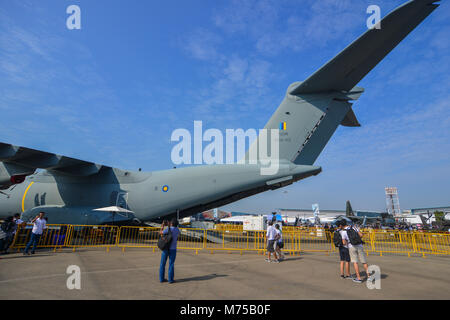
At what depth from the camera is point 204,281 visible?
16.6ft

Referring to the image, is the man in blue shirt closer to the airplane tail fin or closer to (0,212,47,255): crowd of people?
(0,212,47,255): crowd of people

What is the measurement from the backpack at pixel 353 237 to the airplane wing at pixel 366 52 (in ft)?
17.2

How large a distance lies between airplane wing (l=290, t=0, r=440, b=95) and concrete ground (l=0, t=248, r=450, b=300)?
6.13m

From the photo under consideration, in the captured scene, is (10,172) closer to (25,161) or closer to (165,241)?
(25,161)

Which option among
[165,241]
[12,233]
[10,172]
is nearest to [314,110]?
[165,241]

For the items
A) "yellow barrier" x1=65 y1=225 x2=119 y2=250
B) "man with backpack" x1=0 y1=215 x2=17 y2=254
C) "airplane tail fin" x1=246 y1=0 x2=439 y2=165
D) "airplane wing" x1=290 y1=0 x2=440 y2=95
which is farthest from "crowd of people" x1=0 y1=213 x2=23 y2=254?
"airplane wing" x1=290 y1=0 x2=440 y2=95

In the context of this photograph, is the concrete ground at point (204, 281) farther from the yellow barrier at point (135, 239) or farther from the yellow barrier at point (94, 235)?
the yellow barrier at point (94, 235)

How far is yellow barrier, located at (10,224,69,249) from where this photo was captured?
344 inches

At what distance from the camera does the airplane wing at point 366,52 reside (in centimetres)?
607

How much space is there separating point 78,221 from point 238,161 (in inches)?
312

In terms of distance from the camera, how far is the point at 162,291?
4289 millimetres
